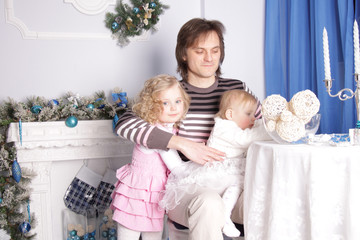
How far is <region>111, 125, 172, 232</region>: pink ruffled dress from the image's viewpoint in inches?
72.3

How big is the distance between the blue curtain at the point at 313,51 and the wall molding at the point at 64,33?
3.17ft

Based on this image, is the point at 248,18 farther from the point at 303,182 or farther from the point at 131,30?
the point at 303,182

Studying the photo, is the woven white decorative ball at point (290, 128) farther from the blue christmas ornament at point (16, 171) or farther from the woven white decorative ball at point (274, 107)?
the blue christmas ornament at point (16, 171)

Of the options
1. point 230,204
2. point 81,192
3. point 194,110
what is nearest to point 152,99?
point 194,110

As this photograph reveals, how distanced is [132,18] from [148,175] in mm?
1440

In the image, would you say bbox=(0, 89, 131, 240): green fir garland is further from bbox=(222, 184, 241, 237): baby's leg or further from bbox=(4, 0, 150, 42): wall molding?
bbox=(222, 184, 241, 237): baby's leg

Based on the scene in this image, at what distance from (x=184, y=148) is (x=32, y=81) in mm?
1460

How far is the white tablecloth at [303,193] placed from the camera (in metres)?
1.29

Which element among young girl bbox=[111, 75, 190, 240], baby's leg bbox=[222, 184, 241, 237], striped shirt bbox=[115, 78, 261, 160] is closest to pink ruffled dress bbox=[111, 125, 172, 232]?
young girl bbox=[111, 75, 190, 240]

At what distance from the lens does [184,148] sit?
182 cm

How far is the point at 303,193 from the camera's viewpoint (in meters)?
1.39

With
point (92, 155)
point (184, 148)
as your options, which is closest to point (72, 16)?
point (92, 155)

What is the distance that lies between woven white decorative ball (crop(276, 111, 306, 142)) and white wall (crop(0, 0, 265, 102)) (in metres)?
1.58

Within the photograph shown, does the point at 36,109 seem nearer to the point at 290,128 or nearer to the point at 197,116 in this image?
the point at 197,116
